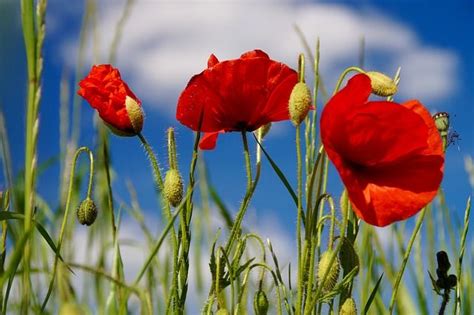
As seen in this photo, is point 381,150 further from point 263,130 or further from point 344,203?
point 263,130

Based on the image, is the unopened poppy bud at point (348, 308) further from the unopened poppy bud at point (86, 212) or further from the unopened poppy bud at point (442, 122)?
the unopened poppy bud at point (86, 212)

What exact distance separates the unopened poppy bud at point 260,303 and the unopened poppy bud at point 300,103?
32 centimetres

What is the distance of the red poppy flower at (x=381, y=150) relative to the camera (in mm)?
1095

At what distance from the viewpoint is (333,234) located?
1157 mm

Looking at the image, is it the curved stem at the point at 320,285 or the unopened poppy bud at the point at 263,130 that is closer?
the curved stem at the point at 320,285

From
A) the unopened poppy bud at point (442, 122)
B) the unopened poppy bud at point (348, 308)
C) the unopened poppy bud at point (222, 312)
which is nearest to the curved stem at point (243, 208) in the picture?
the unopened poppy bud at point (222, 312)

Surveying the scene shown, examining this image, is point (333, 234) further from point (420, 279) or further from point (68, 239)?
point (420, 279)

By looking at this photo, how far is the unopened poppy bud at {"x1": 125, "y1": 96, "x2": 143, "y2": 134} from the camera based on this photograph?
122 cm

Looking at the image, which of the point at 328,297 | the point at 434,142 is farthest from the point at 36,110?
the point at 434,142

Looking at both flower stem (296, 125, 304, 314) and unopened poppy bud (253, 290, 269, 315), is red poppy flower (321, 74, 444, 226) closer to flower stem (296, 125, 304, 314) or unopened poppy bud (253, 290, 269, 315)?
flower stem (296, 125, 304, 314)

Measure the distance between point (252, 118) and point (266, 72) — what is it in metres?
0.08

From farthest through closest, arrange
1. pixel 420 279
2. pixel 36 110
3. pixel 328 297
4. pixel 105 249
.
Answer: pixel 420 279
pixel 105 249
pixel 328 297
pixel 36 110

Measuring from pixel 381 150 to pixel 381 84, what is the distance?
10cm

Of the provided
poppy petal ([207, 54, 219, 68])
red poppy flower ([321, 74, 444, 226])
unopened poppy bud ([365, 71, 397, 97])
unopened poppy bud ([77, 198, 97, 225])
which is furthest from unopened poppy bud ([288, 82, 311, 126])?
unopened poppy bud ([77, 198, 97, 225])
